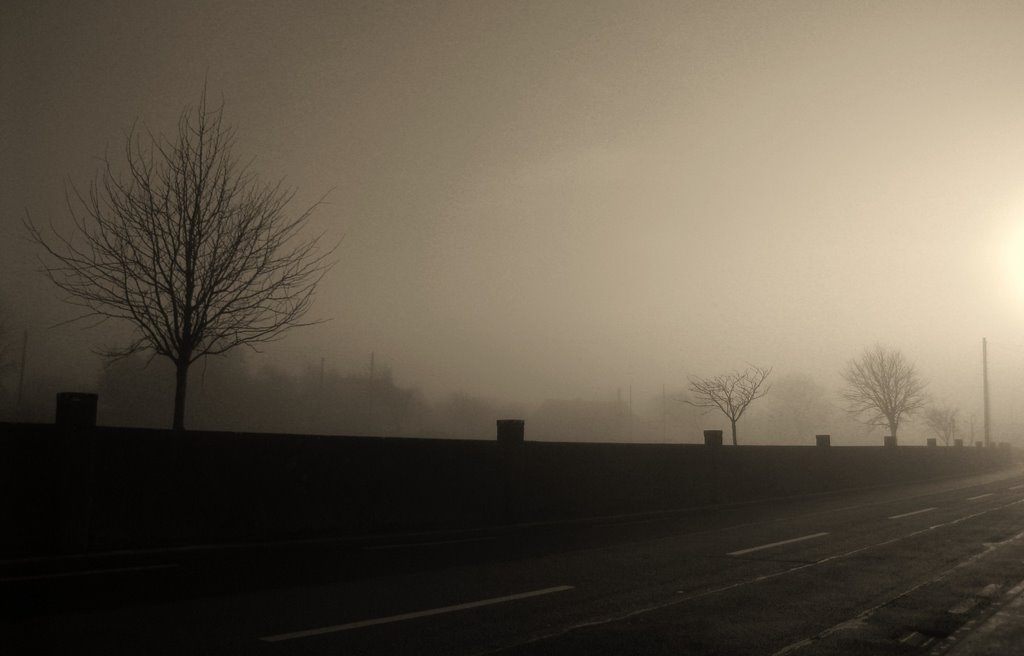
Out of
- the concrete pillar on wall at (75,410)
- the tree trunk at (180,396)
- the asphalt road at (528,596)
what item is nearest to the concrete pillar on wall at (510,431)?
the asphalt road at (528,596)

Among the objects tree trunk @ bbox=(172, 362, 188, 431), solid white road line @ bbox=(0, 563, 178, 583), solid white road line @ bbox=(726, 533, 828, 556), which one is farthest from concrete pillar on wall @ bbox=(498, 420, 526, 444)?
solid white road line @ bbox=(0, 563, 178, 583)

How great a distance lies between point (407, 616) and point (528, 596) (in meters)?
1.73

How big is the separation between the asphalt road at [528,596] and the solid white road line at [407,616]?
0.10 feet

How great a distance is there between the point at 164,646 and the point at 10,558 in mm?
5984

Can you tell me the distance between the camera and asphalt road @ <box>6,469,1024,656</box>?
6.71 m

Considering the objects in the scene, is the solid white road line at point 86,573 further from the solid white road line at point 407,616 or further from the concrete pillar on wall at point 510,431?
the concrete pillar on wall at point 510,431

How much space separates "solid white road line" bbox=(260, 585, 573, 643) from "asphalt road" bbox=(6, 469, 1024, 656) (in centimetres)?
3

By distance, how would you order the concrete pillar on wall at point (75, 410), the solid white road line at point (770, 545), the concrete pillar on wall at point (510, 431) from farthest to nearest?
the concrete pillar on wall at point (510, 431)
the solid white road line at point (770, 545)
the concrete pillar on wall at point (75, 410)

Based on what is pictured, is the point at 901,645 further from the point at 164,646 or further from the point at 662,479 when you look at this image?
the point at 662,479

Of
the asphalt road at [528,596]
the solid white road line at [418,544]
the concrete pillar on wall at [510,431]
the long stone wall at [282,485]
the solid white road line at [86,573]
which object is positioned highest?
the concrete pillar on wall at [510,431]

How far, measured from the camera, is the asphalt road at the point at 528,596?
6707 millimetres

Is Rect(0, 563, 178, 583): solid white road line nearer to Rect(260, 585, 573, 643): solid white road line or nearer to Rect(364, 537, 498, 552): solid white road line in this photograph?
Rect(364, 537, 498, 552): solid white road line

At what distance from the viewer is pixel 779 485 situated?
2864 cm

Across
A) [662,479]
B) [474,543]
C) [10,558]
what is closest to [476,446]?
[474,543]
